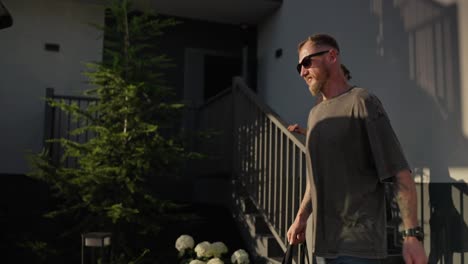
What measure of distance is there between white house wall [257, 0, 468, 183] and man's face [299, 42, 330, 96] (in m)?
2.42

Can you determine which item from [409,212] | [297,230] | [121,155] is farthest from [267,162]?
[409,212]

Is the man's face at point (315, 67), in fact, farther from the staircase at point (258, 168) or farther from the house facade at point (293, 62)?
the house facade at point (293, 62)

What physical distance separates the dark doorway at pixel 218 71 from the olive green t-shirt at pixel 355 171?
21.7 ft

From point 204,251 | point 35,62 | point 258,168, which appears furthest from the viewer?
point 35,62

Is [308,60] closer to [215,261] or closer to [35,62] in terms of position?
[215,261]

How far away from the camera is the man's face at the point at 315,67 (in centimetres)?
194

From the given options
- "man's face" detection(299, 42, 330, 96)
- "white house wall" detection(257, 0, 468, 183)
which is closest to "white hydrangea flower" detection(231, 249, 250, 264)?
"white house wall" detection(257, 0, 468, 183)

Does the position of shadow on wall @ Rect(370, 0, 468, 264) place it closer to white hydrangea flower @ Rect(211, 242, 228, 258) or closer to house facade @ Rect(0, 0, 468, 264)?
house facade @ Rect(0, 0, 468, 264)

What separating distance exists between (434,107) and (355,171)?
109 inches

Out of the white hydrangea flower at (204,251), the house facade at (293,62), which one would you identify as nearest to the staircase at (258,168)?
the white hydrangea flower at (204,251)

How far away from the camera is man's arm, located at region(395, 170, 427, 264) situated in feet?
5.25

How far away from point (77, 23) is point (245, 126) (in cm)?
330

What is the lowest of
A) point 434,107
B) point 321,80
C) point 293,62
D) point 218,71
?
point 321,80

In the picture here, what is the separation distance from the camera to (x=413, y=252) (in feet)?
5.27
